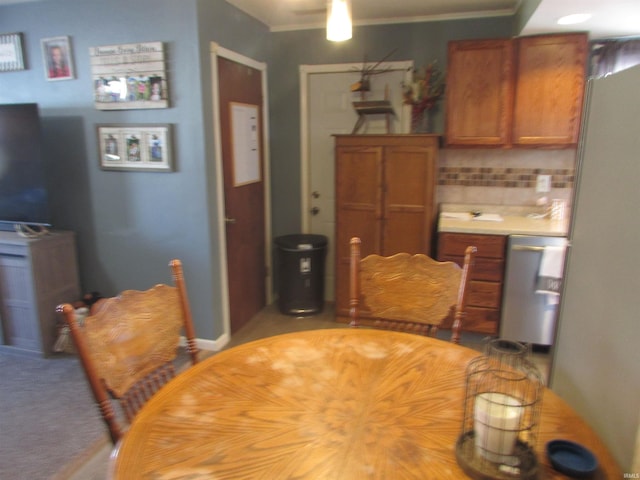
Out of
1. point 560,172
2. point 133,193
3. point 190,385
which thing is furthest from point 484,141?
point 190,385

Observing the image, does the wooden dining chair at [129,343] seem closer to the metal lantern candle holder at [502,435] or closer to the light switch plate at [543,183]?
the metal lantern candle holder at [502,435]

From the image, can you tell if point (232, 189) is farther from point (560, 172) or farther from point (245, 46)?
point (560, 172)

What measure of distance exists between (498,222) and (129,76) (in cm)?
283

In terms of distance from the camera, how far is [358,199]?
11.6 ft

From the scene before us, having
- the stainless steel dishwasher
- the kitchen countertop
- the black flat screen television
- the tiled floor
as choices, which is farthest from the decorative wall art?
the stainless steel dishwasher

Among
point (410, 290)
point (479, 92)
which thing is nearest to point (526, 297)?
point (479, 92)

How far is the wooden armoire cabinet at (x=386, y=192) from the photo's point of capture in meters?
3.37

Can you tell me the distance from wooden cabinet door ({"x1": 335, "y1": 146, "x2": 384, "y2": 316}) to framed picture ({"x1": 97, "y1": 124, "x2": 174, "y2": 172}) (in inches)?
50.4

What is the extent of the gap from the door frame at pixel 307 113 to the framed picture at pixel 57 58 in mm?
1778

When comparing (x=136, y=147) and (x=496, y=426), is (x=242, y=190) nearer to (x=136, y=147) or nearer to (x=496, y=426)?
(x=136, y=147)

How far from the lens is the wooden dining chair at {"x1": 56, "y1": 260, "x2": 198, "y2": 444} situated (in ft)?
4.39

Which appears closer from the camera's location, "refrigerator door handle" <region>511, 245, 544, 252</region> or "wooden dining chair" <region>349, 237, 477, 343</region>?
"wooden dining chair" <region>349, 237, 477, 343</region>

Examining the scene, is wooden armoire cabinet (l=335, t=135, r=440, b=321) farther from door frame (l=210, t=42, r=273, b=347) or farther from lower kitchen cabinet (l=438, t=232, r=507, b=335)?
door frame (l=210, t=42, r=273, b=347)

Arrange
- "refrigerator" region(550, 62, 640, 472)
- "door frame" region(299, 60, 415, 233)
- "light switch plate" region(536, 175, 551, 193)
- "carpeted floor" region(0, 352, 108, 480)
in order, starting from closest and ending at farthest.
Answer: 1. "refrigerator" region(550, 62, 640, 472)
2. "carpeted floor" region(0, 352, 108, 480)
3. "light switch plate" region(536, 175, 551, 193)
4. "door frame" region(299, 60, 415, 233)
